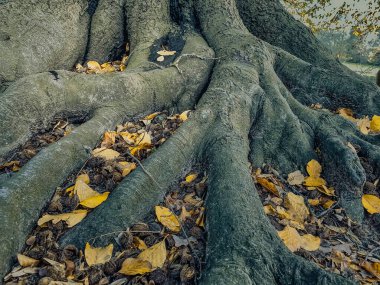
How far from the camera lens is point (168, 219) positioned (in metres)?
1.96

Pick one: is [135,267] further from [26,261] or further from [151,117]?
[151,117]

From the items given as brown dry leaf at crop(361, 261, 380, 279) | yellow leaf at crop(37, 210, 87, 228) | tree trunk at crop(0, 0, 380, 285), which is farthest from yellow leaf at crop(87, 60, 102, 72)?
brown dry leaf at crop(361, 261, 380, 279)

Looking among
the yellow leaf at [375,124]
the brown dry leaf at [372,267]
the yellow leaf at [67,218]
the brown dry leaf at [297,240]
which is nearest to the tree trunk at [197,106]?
the yellow leaf at [67,218]

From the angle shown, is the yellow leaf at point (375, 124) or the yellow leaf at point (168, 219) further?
the yellow leaf at point (375, 124)

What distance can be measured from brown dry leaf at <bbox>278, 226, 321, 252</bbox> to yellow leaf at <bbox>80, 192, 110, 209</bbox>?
1205mm

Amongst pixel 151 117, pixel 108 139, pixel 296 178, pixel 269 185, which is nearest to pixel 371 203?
pixel 296 178

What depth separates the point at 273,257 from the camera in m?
1.59

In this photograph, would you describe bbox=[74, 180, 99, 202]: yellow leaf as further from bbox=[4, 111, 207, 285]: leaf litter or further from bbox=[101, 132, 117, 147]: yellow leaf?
bbox=[101, 132, 117, 147]: yellow leaf

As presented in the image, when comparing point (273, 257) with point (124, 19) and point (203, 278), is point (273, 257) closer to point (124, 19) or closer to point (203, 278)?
point (203, 278)

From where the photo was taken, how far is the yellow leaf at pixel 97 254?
64.4 inches

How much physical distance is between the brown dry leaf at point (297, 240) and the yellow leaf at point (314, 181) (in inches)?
25.6

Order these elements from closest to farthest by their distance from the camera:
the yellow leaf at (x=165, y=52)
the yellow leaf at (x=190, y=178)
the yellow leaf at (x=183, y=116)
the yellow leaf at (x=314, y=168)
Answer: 1. the yellow leaf at (x=190, y=178)
2. the yellow leaf at (x=314, y=168)
3. the yellow leaf at (x=183, y=116)
4. the yellow leaf at (x=165, y=52)

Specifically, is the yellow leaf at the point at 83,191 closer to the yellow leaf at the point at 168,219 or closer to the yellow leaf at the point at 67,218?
the yellow leaf at the point at 67,218

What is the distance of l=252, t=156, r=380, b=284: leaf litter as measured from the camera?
192cm
